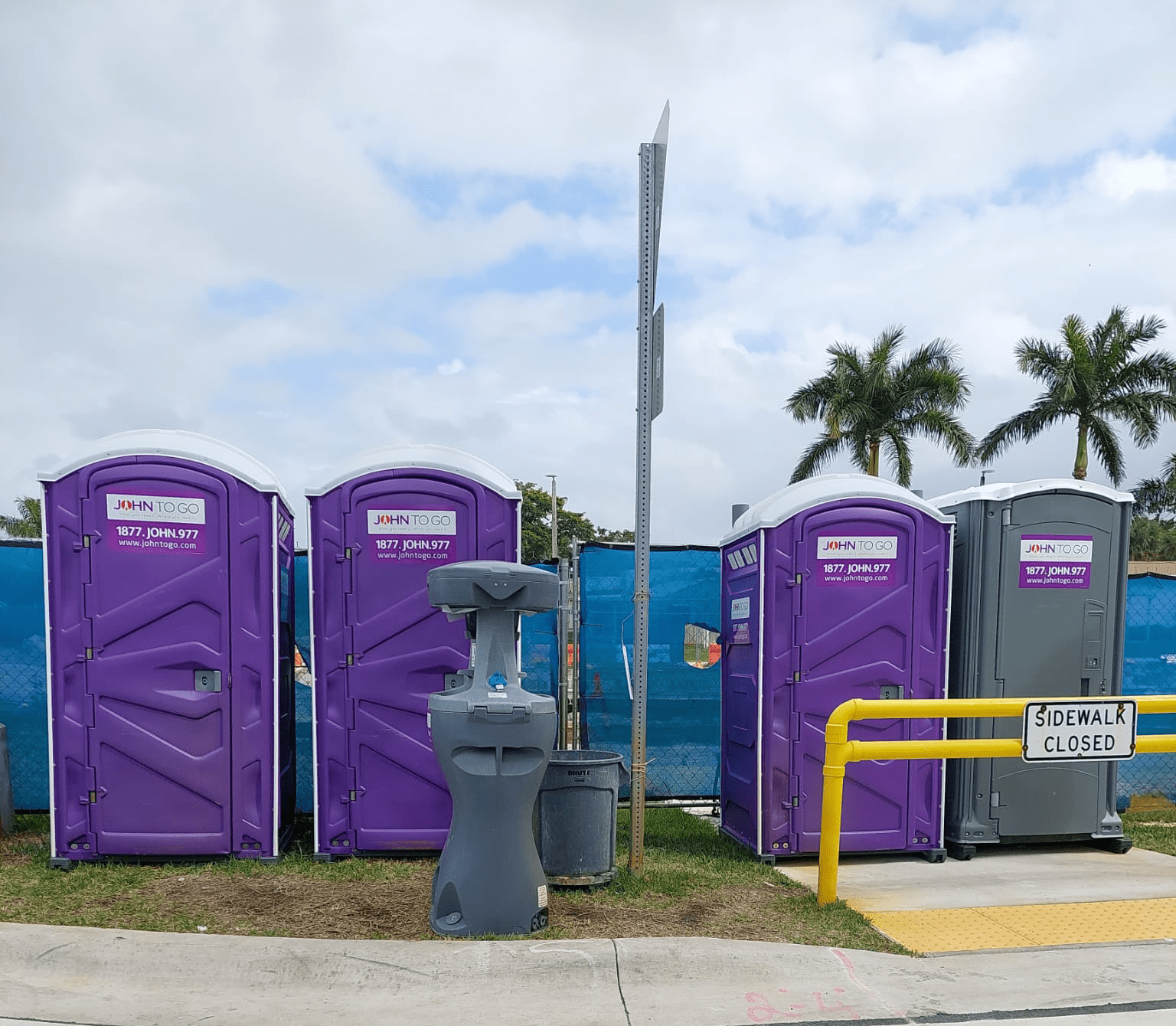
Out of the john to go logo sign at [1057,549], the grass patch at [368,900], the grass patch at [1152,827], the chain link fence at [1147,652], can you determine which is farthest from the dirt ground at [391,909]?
the chain link fence at [1147,652]

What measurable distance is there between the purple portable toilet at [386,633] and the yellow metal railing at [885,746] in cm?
216

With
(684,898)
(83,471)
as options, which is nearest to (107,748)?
(83,471)

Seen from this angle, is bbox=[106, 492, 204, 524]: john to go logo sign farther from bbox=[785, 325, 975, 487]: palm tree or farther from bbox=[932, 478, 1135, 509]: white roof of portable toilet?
bbox=[785, 325, 975, 487]: palm tree

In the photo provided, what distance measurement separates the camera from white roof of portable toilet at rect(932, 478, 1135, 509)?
6535mm

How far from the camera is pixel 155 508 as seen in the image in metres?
5.81

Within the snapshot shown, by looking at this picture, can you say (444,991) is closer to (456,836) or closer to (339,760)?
(456,836)

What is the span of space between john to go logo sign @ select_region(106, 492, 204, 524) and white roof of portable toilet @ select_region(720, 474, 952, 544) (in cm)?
340

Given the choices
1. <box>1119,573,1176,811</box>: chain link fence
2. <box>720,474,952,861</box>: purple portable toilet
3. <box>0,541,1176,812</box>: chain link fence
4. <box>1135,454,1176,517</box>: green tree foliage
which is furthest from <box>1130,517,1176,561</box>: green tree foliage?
<box>720,474,952,861</box>: purple portable toilet

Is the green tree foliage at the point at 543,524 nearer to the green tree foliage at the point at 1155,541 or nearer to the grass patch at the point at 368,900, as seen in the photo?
the green tree foliage at the point at 1155,541

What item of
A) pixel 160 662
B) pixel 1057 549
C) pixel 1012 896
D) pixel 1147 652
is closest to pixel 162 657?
pixel 160 662

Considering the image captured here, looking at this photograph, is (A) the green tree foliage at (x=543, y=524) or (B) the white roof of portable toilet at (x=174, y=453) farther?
(A) the green tree foliage at (x=543, y=524)

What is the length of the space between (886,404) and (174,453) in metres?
28.9

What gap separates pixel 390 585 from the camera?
237 inches

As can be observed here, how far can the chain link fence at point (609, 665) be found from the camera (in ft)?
23.5
